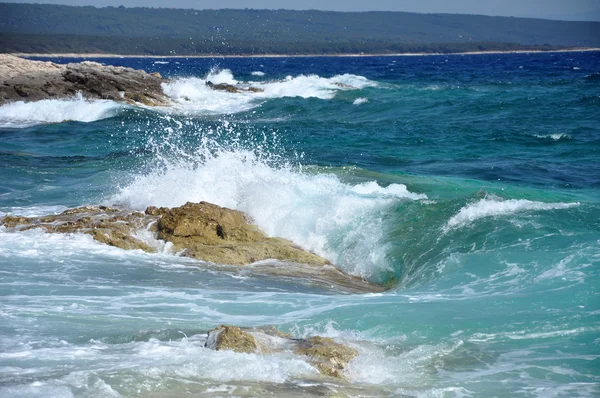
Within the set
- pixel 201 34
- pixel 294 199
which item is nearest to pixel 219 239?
pixel 294 199

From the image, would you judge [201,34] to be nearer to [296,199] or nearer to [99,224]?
[296,199]

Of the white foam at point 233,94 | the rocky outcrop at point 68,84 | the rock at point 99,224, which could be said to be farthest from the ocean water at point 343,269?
the white foam at point 233,94

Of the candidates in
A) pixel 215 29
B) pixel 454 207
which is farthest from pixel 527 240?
pixel 215 29

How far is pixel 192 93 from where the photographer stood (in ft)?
113

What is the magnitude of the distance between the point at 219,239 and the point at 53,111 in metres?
18.3

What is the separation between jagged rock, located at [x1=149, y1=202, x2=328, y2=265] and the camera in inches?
368

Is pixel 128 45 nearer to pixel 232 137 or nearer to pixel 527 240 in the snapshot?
pixel 232 137

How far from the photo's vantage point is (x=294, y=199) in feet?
38.4

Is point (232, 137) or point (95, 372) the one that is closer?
point (95, 372)

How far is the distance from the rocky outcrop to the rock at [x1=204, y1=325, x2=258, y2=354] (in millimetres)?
24409

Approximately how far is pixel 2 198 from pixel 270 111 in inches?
682

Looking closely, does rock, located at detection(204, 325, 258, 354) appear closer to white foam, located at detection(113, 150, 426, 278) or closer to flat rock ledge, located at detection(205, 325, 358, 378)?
flat rock ledge, located at detection(205, 325, 358, 378)

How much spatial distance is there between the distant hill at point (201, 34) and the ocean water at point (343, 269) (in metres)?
98.8

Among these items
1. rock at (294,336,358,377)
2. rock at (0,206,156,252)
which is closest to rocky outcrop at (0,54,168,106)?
rock at (0,206,156,252)
